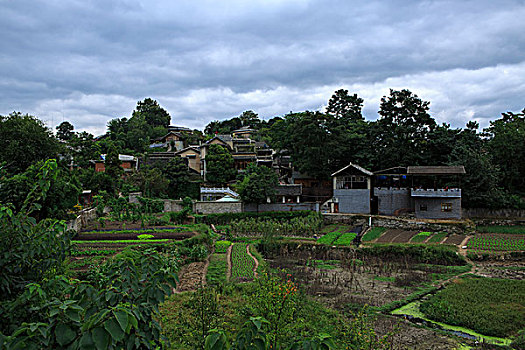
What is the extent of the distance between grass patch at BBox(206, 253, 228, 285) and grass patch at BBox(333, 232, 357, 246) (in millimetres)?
8543

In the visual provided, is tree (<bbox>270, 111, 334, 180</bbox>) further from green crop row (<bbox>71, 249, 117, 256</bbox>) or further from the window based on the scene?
green crop row (<bbox>71, 249, 117, 256</bbox>)

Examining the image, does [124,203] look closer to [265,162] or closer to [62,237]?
[265,162]

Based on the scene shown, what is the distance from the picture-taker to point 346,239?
2522 cm

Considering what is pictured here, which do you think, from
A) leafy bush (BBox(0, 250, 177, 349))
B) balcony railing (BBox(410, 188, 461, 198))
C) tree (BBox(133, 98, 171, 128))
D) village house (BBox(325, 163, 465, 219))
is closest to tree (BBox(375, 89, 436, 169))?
village house (BBox(325, 163, 465, 219))

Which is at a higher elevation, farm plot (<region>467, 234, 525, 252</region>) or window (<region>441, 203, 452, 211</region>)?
window (<region>441, 203, 452, 211</region>)

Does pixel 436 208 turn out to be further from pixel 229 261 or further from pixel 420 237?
pixel 229 261

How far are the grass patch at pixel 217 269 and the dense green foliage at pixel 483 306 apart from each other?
26.9 ft

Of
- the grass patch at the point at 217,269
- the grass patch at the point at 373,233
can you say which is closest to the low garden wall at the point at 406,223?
the grass patch at the point at 373,233

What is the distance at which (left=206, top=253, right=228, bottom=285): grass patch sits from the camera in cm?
1490

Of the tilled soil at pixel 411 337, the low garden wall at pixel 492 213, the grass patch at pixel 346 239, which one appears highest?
the low garden wall at pixel 492 213

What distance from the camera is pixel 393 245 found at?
21.8 m

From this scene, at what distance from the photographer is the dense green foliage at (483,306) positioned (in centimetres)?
1113

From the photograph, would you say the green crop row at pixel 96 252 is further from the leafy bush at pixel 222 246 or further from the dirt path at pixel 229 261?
the leafy bush at pixel 222 246

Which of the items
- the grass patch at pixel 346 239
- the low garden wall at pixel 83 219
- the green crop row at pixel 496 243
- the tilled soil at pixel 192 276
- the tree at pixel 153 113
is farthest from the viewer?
the tree at pixel 153 113
